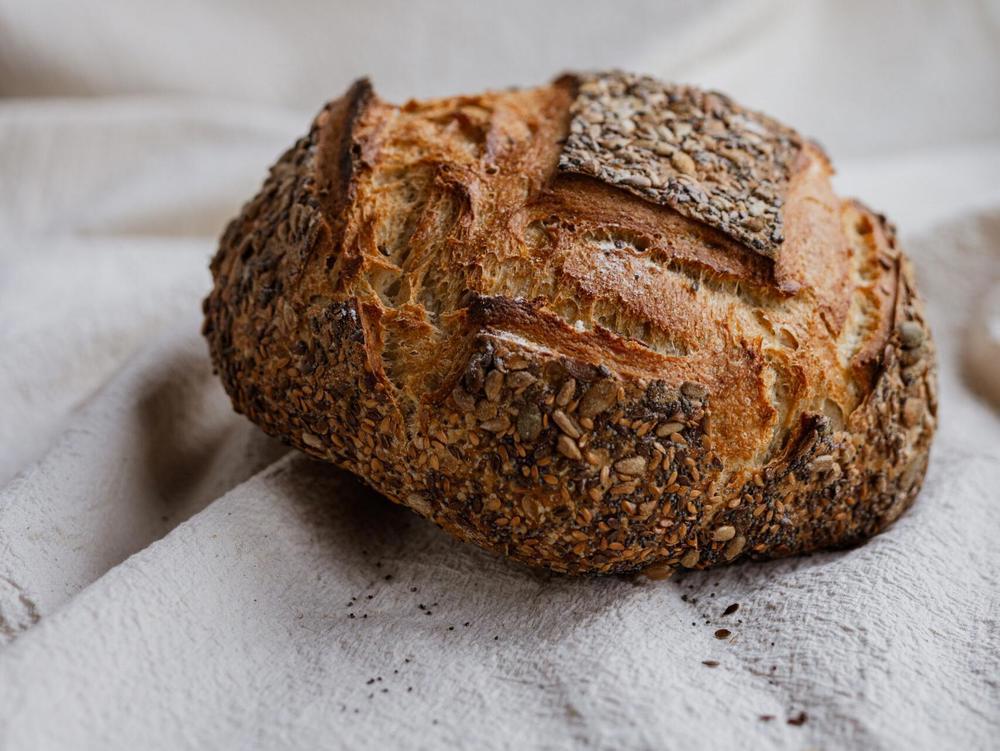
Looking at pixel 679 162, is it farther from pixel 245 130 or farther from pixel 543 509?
pixel 245 130

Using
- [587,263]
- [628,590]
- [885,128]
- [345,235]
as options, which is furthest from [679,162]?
[885,128]

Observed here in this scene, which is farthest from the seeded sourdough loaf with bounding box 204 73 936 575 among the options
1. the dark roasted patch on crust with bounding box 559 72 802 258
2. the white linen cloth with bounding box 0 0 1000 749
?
the white linen cloth with bounding box 0 0 1000 749

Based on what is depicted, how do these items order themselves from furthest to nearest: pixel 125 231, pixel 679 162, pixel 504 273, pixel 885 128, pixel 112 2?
1. pixel 885 128
2. pixel 112 2
3. pixel 125 231
4. pixel 679 162
5. pixel 504 273

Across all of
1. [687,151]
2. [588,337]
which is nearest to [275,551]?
[588,337]

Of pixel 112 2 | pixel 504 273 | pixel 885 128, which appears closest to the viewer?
pixel 504 273

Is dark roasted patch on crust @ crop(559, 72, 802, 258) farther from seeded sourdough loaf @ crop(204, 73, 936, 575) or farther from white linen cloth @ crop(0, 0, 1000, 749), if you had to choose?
white linen cloth @ crop(0, 0, 1000, 749)

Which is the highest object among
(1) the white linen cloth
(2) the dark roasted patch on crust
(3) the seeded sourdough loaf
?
(2) the dark roasted patch on crust

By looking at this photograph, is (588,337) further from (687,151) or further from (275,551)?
(275,551)
